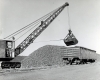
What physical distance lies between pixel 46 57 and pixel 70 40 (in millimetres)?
9250

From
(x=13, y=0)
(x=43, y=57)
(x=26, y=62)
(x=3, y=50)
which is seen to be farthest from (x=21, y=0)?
(x=43, y=57)

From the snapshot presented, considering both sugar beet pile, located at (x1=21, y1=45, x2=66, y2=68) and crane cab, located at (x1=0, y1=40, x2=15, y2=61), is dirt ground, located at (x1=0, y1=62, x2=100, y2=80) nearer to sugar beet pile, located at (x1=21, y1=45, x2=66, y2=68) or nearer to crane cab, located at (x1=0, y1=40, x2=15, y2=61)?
crane cab, located at (x1=0, y1=40, x2=15, y2=61)

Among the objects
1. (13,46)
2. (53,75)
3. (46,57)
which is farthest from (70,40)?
(46,57)

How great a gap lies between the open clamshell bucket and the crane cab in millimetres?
3905

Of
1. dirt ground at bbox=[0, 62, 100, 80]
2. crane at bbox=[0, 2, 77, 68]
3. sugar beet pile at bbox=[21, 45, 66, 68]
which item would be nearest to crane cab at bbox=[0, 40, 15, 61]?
crane at bbox=[0, 2, 77, 68]

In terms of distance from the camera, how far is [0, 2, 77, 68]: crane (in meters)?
11.0

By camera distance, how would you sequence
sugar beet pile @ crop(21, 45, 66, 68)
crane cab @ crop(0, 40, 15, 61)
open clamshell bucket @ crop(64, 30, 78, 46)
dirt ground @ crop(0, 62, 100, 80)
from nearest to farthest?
dirt ground @ crop(0, 62, 100, 80)
crane cab @ crop(0, 40, 15, 61)
open clamshell bucket @ crop(64, 30, 78, 46)
sugar beet pile @ crop(21, 45, 66, 68)

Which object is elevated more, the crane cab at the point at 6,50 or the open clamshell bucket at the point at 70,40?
the open clamshell bucket at the point at 70,40

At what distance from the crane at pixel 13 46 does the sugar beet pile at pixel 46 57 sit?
4.22 metres

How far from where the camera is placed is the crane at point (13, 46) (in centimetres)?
1104

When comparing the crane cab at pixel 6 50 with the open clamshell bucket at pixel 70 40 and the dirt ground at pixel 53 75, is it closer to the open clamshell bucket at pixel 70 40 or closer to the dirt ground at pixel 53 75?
the dirt ground at pixel 53 75

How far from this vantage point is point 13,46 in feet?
38.2

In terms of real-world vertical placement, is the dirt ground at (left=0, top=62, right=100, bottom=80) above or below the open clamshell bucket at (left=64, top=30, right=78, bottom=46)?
below

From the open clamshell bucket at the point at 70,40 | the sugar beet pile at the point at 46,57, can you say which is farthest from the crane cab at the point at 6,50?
the sugar beet pile at the point at 46,57
